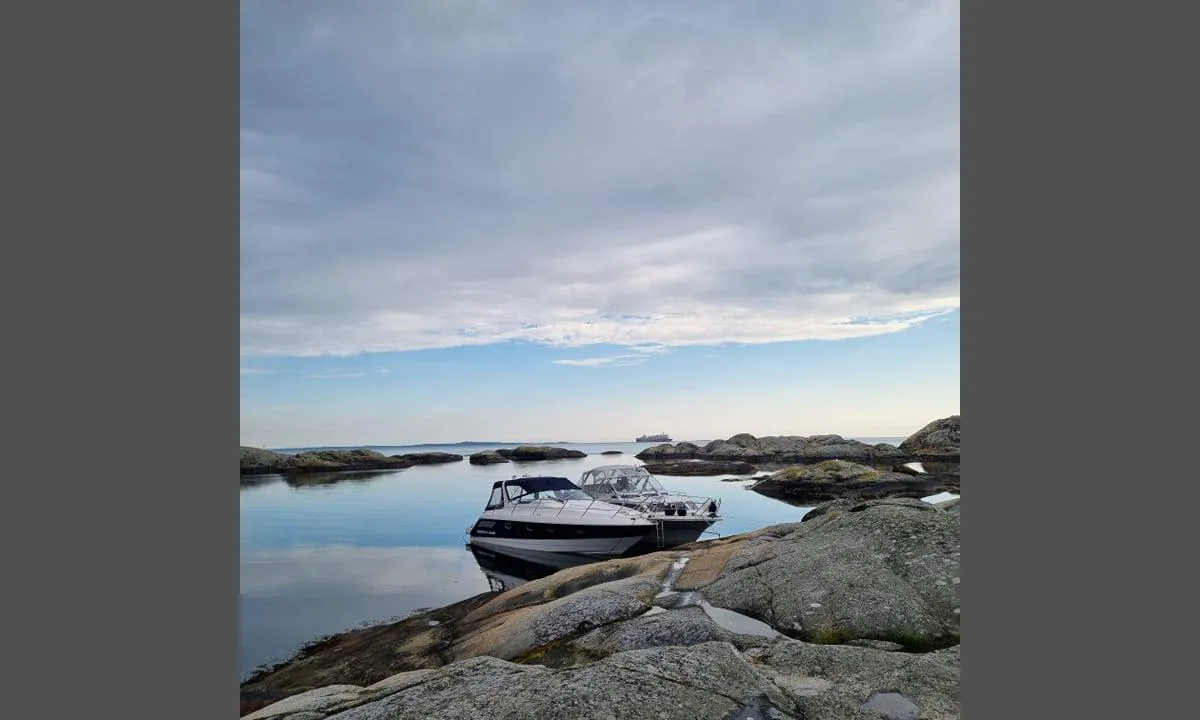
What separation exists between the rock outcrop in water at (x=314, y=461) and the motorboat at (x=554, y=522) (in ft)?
216

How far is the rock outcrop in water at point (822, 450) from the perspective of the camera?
74250 millimetres

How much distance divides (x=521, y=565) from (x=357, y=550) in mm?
14700

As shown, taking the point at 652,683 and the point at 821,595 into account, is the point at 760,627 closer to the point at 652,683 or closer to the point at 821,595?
the point at 821,595

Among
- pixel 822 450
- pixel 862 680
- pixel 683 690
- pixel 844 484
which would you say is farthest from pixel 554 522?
pixel 822 450

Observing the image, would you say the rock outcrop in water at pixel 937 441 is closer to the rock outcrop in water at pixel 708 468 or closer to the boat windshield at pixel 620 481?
the rock outcrop in water at pixel 708 468

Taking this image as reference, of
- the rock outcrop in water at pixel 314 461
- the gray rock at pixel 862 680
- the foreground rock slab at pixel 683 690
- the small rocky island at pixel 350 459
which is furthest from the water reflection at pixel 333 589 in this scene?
the rock outcrop in water at pixel 314 461

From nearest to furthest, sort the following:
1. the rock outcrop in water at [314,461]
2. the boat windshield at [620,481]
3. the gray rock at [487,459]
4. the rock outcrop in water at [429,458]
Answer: the boat windshield at [620,481] → the rock outcrop in water at [314,461] → the gray rock at [487,459] → the rock outcrop in water at [429,458]

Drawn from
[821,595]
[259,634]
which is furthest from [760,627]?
[259,634]

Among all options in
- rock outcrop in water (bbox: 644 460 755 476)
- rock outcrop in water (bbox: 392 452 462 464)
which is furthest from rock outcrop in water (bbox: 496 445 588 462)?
rock outcrop in water (bbox: 644 460 755 476)

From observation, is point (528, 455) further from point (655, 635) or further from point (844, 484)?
point (655, 635)

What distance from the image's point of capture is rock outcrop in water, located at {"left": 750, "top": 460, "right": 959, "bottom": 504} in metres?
46.7

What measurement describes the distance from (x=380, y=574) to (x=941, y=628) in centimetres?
2730

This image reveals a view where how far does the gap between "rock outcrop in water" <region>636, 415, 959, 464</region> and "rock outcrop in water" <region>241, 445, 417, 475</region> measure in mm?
49082

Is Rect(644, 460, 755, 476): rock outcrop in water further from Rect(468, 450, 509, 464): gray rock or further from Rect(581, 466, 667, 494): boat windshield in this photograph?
Rect(581, 466, 667, 494): boat windshield
